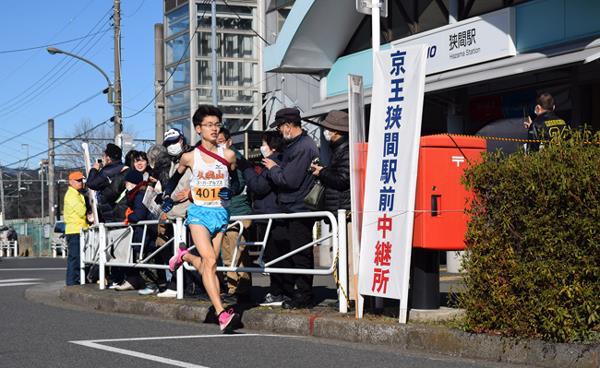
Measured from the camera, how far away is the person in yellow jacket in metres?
14.1

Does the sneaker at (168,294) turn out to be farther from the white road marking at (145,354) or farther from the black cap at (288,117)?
the white road marking at (145,354)

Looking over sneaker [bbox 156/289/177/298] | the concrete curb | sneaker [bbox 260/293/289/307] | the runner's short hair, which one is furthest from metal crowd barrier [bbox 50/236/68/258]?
the runner's short hair

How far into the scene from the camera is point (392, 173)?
7.73 m

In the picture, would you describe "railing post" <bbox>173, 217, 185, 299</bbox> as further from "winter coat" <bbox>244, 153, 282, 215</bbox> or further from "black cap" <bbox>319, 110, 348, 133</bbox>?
"black cap" <bbox>319, 110, 348, 133</bbox>

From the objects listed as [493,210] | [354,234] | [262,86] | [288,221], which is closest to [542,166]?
[493,210]

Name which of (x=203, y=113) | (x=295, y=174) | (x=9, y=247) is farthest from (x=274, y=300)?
(x=9, y=247)

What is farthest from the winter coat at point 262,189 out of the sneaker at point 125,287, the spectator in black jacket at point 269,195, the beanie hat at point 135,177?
the sneaker at point 125,287

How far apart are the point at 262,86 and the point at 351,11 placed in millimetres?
17430

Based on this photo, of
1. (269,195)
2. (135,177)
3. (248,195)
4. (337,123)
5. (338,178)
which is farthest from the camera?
(135,177)

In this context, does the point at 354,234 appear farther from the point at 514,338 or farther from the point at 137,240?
the point at 137,240

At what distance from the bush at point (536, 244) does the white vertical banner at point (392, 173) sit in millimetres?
720

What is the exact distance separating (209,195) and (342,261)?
4.46ft

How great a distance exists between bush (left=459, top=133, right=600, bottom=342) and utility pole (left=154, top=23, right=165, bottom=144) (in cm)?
3762

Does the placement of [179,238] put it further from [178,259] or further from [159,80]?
[159,80]
